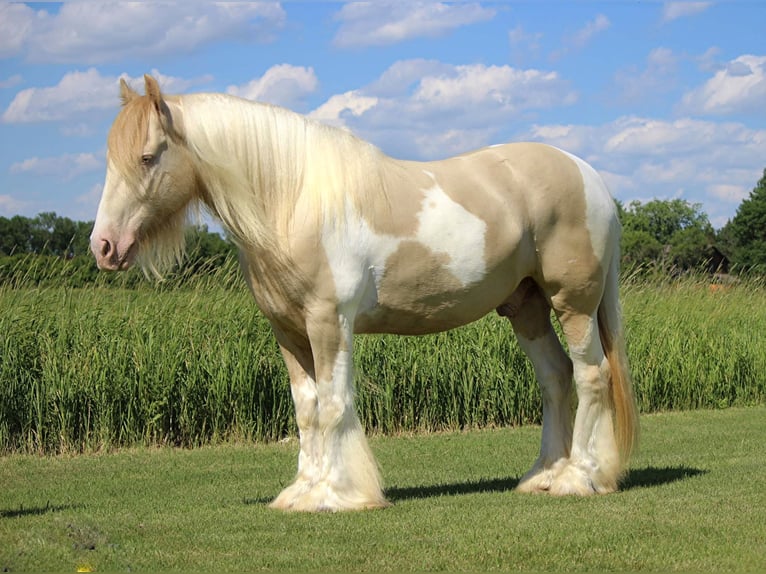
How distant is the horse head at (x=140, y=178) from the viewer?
4996mm

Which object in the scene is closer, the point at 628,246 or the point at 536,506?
the point at 536,506

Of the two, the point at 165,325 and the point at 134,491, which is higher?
the point at 165,325

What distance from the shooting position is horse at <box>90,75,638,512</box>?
5.16 m

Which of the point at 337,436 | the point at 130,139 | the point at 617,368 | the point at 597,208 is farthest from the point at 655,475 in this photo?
the point at 130,139

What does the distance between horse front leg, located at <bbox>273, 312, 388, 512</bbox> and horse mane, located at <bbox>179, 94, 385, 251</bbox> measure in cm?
61

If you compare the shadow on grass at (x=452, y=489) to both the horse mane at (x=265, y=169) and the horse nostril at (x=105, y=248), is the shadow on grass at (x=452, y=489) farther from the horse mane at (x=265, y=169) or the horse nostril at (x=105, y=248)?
the horse nostril at (x=105, y=248)

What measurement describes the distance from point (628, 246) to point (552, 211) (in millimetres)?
48149

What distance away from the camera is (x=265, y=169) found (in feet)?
17.4

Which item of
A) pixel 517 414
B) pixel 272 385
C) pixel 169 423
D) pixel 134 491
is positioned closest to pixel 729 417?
pixel 517 414

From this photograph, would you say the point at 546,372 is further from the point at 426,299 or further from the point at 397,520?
the point at 397,520

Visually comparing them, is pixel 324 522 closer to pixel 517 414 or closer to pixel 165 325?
pixel 165 325

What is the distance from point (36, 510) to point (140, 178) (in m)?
2.26

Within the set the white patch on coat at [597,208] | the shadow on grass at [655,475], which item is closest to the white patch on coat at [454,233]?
the white patch on coat at [597,208]

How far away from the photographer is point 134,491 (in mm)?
6809
